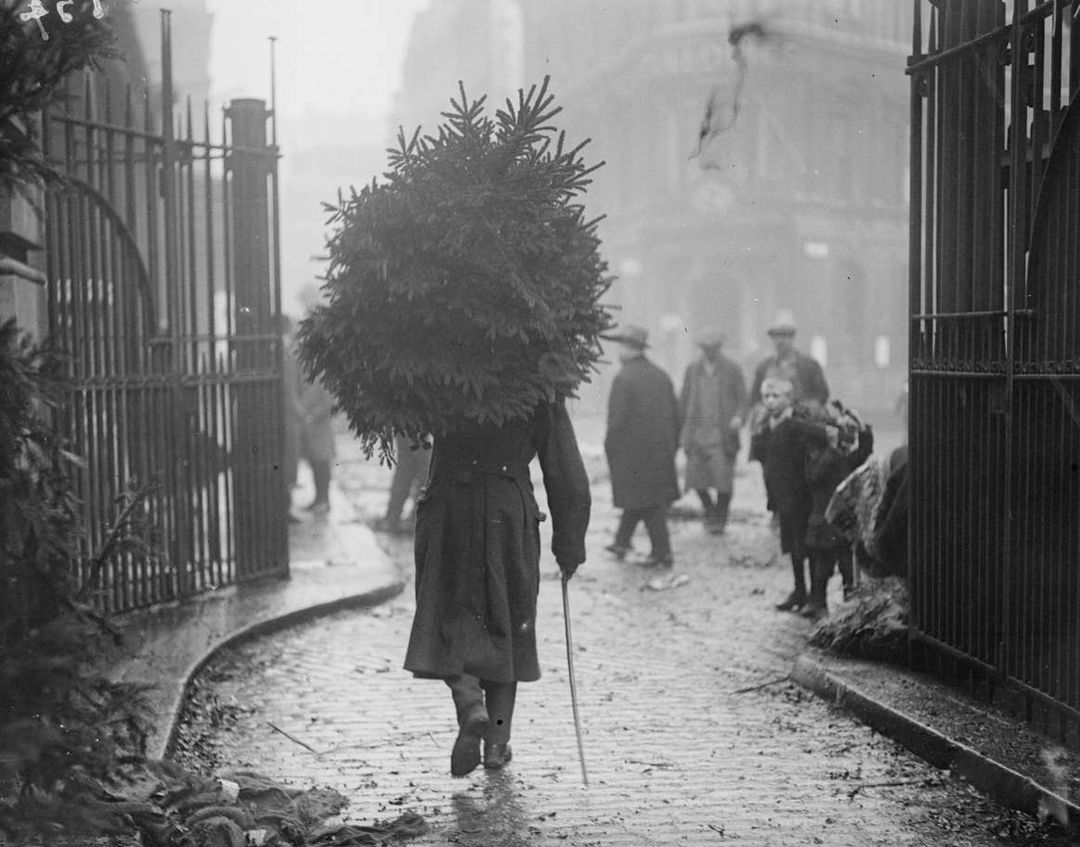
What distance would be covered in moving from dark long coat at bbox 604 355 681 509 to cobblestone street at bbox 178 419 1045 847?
2.61 meters

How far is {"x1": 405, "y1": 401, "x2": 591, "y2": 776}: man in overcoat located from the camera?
237 inches

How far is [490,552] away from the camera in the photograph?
6.04 meters

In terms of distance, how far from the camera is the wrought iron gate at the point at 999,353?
19.3 feet

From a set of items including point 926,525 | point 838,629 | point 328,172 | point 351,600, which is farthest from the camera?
point 328,172

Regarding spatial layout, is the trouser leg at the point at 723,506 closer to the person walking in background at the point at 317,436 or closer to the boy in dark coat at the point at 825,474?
the person walking in background at the point at 317,436

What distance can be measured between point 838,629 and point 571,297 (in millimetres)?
3126

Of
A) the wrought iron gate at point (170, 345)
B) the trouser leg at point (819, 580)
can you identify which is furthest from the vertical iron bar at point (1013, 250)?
the wrought iron gate at point (170, 345)

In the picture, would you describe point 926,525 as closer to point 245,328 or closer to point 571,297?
point 571,297

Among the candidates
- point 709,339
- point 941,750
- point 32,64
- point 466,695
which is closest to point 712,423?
point 709,339

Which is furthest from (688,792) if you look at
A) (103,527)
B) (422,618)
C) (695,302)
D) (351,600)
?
(695,302)

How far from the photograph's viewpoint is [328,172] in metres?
100

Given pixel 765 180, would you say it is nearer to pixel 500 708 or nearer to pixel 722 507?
pixel 722 507

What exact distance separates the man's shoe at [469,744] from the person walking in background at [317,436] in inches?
417

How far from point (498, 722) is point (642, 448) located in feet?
23.5
